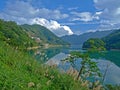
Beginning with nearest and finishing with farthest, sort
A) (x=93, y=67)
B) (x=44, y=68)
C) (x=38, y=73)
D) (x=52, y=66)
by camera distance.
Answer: (x=38, y=73) < (x=44, y=68) < (x=52, y=66) < (x=93, y=67)

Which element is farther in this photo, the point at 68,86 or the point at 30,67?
the point at 30,67

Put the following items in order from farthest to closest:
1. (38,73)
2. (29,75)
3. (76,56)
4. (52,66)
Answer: (76,56), (52,66), (38,73), (29,75)

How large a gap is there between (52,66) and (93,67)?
507 inches

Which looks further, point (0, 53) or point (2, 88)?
point (0, 53)

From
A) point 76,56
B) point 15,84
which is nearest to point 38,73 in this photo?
point 15,84

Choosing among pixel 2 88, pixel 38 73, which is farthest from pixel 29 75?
pixel 2 88

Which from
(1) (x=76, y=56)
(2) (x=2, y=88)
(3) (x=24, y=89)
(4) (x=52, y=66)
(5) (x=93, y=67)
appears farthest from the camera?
(1) (x=76, y=56)

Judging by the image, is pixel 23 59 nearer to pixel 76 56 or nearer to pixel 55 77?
pixel 55 77

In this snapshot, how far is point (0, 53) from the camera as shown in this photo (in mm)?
10969

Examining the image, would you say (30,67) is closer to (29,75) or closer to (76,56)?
(29,75)

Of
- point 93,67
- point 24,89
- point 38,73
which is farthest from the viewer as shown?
point 93,67

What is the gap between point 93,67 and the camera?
24812 mm

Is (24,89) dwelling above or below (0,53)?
below

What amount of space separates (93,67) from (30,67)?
14343mm
